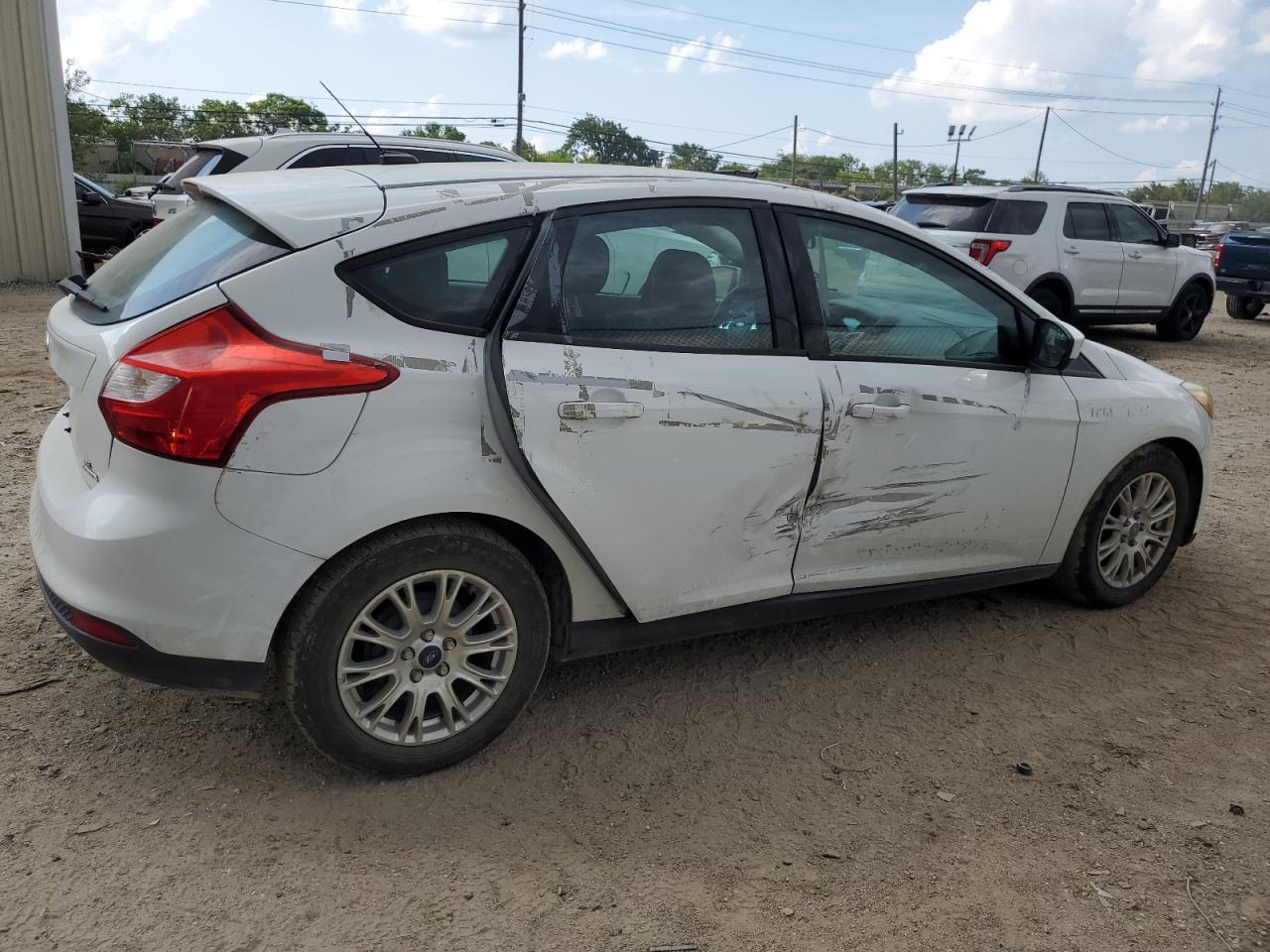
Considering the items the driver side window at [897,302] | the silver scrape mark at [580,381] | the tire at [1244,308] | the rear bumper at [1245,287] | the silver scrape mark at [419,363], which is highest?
the driver side window at [897,302]

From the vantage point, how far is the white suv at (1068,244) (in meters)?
11.3

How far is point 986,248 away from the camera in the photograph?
11.2m

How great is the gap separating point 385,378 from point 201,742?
4.32ft

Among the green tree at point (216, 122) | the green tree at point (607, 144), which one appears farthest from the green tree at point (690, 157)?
the green tree at point (216, 122)

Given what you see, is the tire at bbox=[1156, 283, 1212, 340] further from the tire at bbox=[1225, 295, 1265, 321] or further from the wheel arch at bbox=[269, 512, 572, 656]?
the wheel arch at bbox=[269, 512, 572, 656]

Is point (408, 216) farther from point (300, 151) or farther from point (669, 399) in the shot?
point (300, 151)

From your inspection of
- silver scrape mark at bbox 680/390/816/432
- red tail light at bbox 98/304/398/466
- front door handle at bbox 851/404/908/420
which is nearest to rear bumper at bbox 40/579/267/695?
red tail light at bbox 98/304/398/466

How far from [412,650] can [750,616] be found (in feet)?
3.77

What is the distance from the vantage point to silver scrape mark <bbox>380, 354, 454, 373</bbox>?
9.12 ft

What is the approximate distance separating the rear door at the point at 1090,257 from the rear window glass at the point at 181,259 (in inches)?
406

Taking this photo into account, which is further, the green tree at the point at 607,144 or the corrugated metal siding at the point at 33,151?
the green tree at the point at 607,144

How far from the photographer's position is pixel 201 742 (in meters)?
3.21

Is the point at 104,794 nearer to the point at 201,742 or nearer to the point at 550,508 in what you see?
the point at 201,742

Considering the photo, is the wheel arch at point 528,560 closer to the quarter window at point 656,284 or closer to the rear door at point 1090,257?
the quarter window at point 656,284
